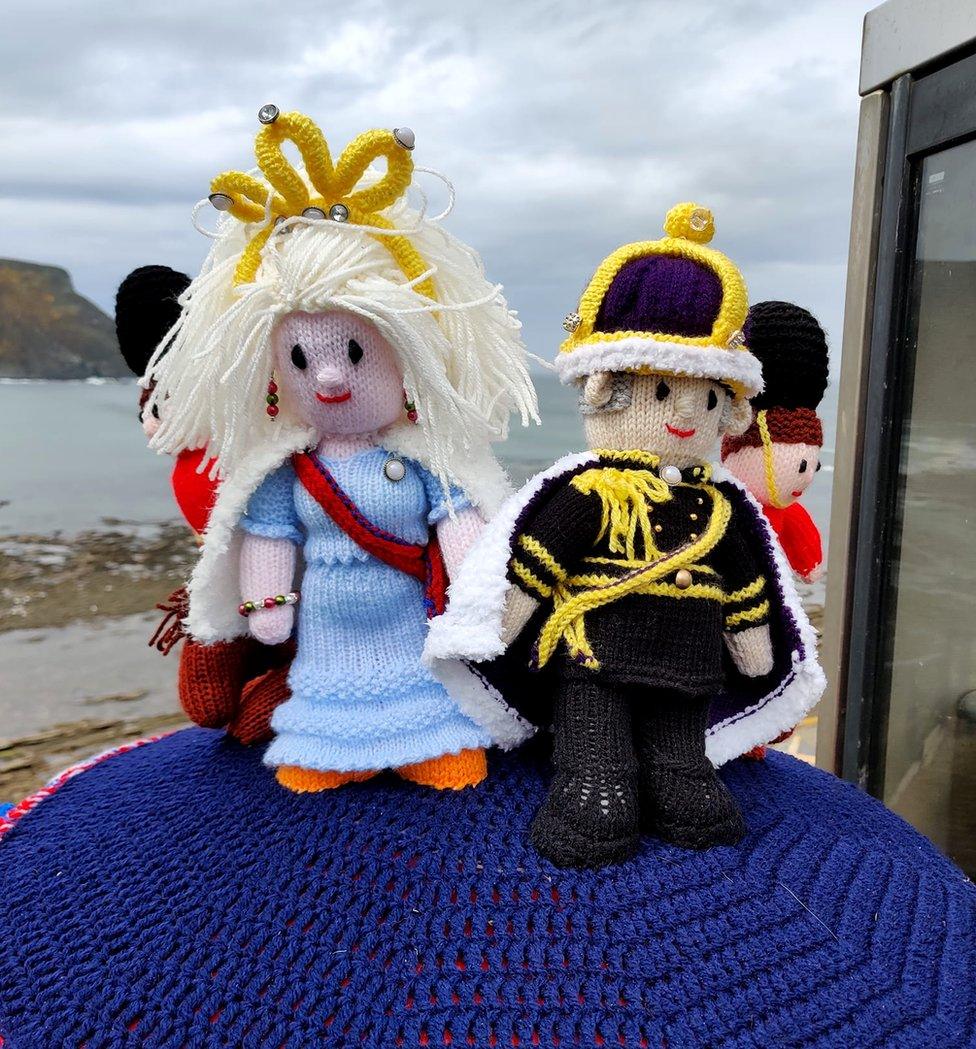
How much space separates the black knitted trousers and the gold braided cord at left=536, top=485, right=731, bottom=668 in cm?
3

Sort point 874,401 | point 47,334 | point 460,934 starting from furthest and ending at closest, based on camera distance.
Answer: point 47,334 < point 874,401 < point 460,934

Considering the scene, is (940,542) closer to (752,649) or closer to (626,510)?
(752,649)

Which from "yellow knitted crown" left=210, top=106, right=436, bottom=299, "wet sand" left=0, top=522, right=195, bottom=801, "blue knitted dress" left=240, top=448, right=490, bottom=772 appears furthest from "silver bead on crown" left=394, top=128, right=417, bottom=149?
"wet sand" left=0, top=522, right=195, bottom=801

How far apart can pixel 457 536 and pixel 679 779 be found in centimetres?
38

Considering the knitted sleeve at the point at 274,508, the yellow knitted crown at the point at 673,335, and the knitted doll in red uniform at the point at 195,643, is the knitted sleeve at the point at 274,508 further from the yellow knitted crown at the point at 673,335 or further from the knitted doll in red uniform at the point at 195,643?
the yellow knitted crown at the point at 673,335

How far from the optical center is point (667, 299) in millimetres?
999

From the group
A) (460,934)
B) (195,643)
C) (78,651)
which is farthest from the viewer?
(78,651)

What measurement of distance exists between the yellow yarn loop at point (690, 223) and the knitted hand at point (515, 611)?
45 cm

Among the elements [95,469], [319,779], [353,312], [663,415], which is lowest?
[95,469]

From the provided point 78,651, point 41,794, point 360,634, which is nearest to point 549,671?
point 360,634

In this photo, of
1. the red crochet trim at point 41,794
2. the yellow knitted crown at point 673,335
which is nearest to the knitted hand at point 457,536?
the yellow knitted crown at point 673,335

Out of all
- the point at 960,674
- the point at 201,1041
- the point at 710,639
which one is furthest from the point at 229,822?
the point at 960,674

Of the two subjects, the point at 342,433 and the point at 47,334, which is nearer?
the point at 342,433

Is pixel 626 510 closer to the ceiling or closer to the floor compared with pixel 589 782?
closer to the ceiling
